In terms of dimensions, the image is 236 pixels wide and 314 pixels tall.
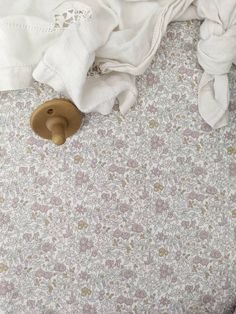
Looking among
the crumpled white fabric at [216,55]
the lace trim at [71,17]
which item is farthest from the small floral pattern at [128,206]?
the lace trim at [71,17]

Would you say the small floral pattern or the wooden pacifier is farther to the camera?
the small floral pattern

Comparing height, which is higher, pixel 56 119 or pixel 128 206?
pixel 56 119

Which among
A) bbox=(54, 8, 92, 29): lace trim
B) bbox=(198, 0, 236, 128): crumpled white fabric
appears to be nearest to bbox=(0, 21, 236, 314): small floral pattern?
bbox=(198, 0, 236, 128): crumpled white fabric

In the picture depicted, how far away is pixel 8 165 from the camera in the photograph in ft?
4.30

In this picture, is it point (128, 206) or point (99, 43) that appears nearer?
A: point (99, 43)

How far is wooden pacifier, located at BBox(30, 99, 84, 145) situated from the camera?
1.19m

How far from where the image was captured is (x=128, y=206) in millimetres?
1328

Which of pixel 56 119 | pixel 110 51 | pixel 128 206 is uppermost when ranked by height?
pixel 110 51

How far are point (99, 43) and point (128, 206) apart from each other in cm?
44

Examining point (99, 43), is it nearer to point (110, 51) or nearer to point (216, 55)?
point (110, 51)

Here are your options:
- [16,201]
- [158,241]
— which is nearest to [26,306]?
[16,201]

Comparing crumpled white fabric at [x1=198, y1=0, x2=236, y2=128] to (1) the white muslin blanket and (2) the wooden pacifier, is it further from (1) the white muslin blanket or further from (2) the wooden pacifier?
(2) the wooden pacifier

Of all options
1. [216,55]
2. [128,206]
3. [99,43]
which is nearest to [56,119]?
[99,43]

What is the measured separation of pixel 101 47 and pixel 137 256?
0.57 meters
